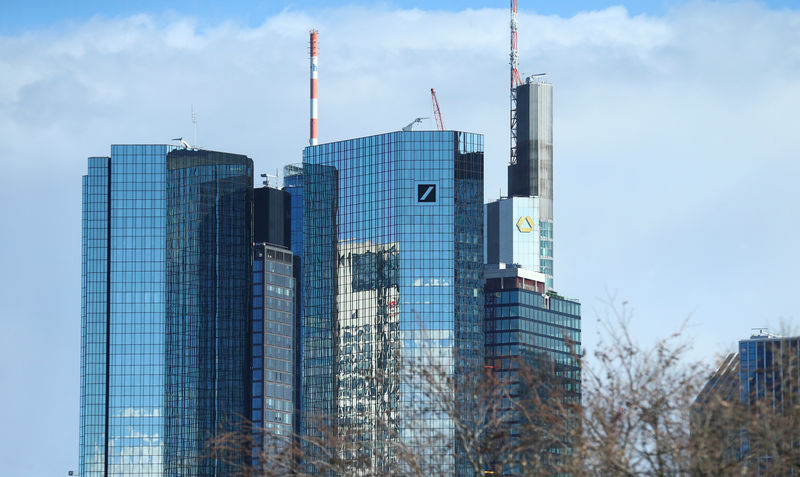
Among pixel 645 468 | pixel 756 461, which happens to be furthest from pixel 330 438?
pixel 756 461

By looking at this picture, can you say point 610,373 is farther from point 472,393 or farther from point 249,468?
point 249,468

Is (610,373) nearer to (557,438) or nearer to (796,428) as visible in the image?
(557,438)

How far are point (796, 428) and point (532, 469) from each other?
615 cm

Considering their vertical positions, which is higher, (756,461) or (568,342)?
(568,342)

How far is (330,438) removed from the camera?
40250 millimetres

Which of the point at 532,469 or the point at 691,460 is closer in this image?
the point at 691,460

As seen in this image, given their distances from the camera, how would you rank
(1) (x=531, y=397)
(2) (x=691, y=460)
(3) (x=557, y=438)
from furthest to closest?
(1) (x=531, y=397)
(3) (x=557, y=438)
(2) (x=691, y=460)

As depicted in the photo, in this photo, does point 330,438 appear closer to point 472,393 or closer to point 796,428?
point 472,393

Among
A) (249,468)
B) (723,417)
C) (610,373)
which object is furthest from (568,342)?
(249,468)

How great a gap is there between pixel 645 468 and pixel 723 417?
2282 millimetres

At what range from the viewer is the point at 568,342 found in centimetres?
3900

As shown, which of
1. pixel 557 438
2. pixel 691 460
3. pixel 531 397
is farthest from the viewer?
pixel 531 397

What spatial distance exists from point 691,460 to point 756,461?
389 cm

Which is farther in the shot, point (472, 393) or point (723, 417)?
point (472, 393)
